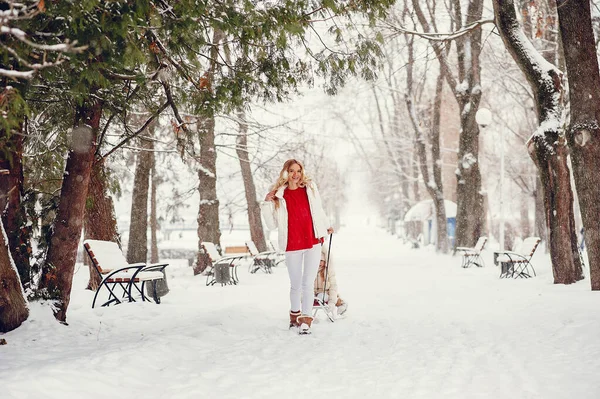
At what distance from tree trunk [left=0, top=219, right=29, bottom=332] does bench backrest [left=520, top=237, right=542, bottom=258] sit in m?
10.5

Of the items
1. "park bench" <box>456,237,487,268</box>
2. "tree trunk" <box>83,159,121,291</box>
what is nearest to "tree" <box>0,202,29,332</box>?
"tree trunk" <box>83,159,121,291</box>

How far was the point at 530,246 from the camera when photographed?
1233 centimetres

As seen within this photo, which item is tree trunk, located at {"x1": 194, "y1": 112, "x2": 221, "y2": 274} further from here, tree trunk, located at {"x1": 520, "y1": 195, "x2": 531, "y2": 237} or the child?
tree trunk, located at {"x1": 520, "y1": 195, "x2": 531, "y2": 237}

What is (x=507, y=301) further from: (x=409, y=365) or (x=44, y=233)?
(x=44, y=233)

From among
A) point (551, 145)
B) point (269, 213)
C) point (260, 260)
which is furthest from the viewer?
point (260, 260)

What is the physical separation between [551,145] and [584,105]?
5.02 feet

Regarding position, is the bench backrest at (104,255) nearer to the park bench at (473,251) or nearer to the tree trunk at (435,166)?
the park bench at (473,251)

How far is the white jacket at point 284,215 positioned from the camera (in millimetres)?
6250

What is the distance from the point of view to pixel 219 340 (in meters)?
5.80

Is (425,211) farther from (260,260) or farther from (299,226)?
(299,226)

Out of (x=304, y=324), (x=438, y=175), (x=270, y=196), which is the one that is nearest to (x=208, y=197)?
(x=270, y=196)

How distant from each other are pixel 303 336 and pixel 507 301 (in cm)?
397

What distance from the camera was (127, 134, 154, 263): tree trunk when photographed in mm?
13977

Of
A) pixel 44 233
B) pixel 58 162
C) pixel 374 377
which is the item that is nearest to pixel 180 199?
pixel 58 162
